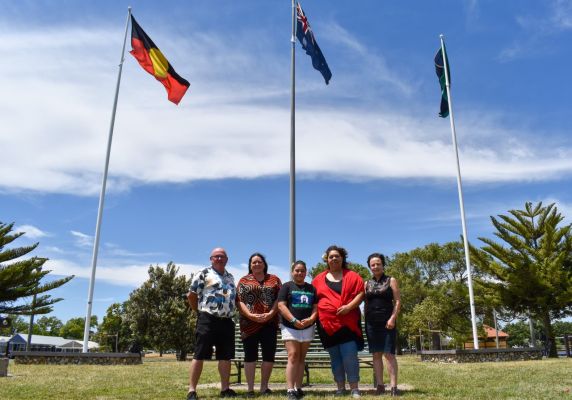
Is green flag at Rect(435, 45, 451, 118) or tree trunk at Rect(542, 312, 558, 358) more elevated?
green flag at Rect(435, 45, 451, 118)

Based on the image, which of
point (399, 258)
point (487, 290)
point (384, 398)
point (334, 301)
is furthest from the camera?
point (399, 258)

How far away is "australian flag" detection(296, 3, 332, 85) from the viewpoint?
15672mm

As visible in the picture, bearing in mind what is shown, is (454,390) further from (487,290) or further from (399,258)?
(399,258)

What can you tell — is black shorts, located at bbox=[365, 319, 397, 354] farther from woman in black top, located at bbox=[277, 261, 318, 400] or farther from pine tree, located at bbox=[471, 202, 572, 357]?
pine tree, located at bbox=[471, 202, 572, 357]

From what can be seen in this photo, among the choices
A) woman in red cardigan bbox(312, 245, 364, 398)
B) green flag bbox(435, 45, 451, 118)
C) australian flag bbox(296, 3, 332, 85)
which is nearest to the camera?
woman in red cardigan bbox(312, 245, 364, 398)

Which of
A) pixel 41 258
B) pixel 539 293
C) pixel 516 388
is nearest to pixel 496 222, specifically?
pixel 539 293

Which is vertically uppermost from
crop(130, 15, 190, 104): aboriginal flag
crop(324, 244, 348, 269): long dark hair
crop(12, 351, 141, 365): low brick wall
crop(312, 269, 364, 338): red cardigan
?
crop(130, 15, 190, 104): aboriginal flag

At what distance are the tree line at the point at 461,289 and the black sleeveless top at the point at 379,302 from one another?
15.2 meters

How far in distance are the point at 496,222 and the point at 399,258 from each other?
21905 mm

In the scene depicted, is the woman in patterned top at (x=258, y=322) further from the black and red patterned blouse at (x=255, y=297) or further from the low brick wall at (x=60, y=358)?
the low brick wall at (x=60, y=358)

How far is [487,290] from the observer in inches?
818

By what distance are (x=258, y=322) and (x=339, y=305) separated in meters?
1.00

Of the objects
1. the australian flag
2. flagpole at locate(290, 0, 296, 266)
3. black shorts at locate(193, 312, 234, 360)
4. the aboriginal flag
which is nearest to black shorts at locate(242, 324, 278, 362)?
black shorts at locate(193, 312, 234, 360)

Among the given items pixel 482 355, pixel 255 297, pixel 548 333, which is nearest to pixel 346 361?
pixel 255 297
